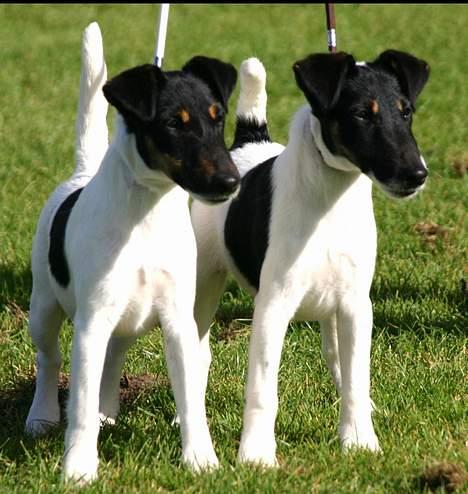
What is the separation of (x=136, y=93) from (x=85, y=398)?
1265 mm

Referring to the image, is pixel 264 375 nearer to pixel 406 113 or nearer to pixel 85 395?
pixel 85 395

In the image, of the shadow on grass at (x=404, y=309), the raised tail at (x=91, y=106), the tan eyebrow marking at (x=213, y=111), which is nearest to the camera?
the tan eyebrow marking at (x=213, y=111)

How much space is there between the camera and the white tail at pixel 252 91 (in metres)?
6.21

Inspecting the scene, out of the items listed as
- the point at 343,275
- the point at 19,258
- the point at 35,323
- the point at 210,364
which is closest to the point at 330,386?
the point at 210,364

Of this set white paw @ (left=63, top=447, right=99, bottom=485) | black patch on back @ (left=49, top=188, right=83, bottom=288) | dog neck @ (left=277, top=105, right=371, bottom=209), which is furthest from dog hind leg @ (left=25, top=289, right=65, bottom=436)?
dog neck @ (left=277, top=105, right=371, bottom=209)

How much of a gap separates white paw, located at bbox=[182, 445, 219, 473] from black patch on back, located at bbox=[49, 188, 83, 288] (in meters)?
0.92

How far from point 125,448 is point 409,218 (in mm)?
4371

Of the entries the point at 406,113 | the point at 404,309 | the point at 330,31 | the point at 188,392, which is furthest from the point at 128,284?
the point at 404,309

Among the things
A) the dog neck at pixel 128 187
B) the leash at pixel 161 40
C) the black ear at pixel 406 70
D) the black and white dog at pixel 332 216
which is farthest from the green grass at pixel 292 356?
the leash at pixel 161 40

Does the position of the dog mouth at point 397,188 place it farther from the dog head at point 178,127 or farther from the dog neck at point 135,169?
the dog neck at point 135,169

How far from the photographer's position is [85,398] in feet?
16.3

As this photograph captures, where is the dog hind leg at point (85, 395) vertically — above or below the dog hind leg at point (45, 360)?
above

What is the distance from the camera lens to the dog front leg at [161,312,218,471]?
16.5ft

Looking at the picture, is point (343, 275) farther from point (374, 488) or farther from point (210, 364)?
point (210, 364)
